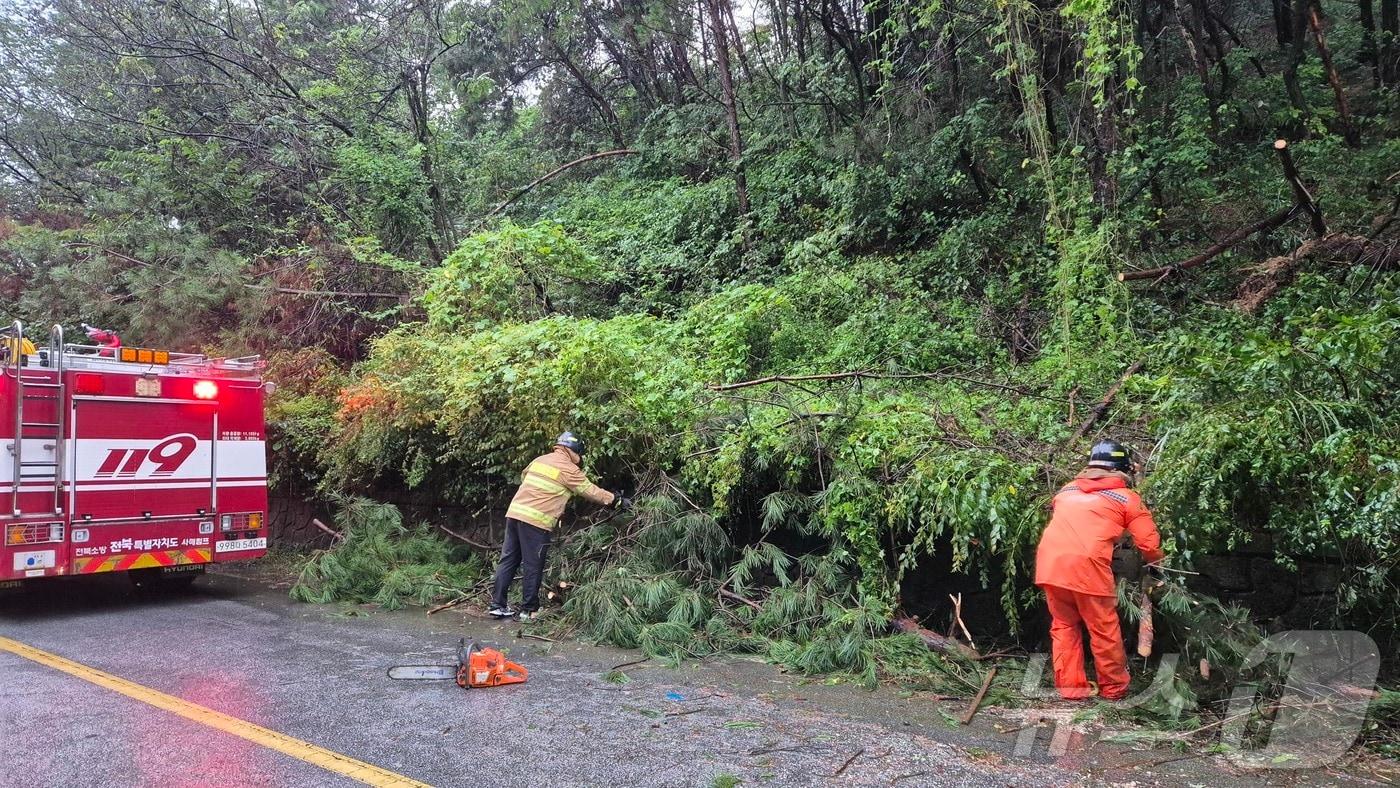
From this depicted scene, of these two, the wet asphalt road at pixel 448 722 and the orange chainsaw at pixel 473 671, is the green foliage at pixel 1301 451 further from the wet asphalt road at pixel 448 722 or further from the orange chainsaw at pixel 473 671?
the orange chainsaw at pixel 473 671

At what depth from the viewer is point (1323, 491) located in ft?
14.3

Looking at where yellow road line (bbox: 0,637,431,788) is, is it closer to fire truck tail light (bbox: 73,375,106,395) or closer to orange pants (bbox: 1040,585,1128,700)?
fire truck tail light (bbox: 73,375,106,395)

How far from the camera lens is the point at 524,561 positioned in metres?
7.68

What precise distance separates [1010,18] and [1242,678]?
6.46 metres

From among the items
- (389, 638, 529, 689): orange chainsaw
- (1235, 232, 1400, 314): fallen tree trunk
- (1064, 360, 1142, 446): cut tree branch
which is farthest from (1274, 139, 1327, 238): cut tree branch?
(389, 638, 529, 689): orange chainsaw

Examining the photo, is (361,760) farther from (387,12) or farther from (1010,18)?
(387,12)

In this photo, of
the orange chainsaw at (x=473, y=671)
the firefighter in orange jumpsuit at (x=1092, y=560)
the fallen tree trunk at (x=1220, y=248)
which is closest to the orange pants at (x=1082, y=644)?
the firefighter in orange jumpsuit at (x=1092, y=560)

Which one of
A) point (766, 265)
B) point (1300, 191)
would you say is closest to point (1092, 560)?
point (1300, 191)

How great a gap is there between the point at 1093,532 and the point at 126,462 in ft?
27.4

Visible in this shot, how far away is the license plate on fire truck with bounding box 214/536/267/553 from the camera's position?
8.82 meters

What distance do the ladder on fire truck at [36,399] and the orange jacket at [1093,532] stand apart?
325 inches

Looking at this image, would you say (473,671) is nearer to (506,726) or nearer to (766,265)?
(506,726)

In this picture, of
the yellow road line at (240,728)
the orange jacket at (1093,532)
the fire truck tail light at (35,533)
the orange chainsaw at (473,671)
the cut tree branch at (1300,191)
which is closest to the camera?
the yellow road line at (240,728)

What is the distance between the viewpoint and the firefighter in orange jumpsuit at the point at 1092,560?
4.79m
